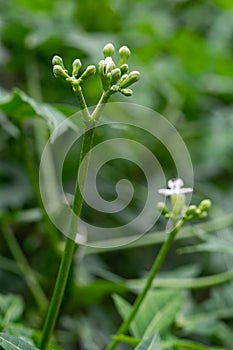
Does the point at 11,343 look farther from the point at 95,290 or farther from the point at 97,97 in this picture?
the point at 97,97

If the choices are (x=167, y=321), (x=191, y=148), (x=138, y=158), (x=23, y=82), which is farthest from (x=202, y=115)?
(x=167, y=321)

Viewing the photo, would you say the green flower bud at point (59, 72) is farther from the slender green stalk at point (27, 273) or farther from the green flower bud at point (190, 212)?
the slender green stalk at point (27, 273)

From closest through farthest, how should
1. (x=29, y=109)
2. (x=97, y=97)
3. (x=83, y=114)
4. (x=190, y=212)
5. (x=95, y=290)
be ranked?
(x=83, y=114), (x=190, y=212), (x=29, y=109), (x=95, y=290), (x=97, y=97)

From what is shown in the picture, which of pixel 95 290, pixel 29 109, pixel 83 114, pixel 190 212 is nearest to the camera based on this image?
pixel 83 114

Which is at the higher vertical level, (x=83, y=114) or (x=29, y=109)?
(x=29, y=109)

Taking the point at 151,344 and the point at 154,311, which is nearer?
the point at 151,344

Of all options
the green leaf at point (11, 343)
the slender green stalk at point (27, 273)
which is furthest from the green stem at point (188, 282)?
the green leaf at point (11, 343)

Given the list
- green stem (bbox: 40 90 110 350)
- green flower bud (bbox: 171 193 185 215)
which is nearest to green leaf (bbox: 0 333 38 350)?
green stem (bbox: 40 90 110 350)

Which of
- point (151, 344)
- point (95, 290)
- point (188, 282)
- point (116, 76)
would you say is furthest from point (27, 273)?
point (116, 76)
